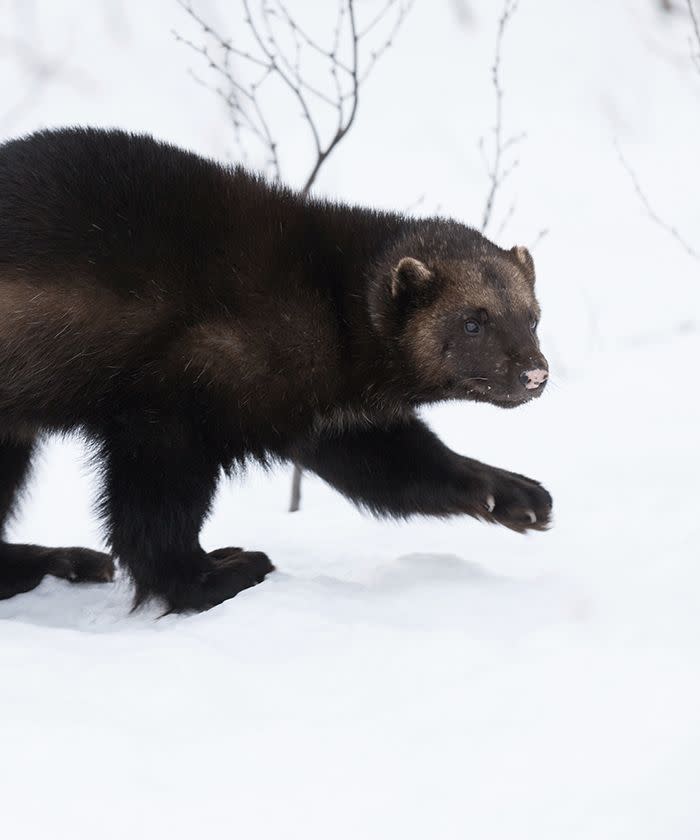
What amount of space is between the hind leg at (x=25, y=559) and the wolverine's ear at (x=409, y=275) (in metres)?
1.12

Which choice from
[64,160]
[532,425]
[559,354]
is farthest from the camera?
[559,354]

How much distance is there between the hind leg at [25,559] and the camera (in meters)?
3.41

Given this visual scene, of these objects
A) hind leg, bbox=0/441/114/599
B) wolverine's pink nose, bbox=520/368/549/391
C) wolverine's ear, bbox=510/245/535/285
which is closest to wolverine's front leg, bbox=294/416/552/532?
wolverine's pink nose, bbox=520/368/549/391

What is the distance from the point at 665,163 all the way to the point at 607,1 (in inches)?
113

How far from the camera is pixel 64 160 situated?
307 centimetres

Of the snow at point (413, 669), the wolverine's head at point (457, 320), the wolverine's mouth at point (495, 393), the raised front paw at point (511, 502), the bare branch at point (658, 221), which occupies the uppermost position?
the bare branch at point (658, 221)

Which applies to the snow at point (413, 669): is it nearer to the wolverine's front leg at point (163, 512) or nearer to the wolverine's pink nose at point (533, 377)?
the wolverine's front leg at point (163, 512)

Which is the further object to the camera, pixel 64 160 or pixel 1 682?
pixel 64 160

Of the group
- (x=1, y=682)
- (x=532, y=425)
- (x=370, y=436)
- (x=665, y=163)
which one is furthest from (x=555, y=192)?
(x=1, y=682)

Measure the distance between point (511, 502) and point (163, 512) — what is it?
95cm

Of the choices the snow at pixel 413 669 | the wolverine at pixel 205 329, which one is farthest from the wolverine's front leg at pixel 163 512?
the snow at pixel 413 669

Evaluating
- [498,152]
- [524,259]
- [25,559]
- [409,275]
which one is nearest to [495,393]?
[409,275]

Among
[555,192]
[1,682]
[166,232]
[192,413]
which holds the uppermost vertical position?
[555,192]

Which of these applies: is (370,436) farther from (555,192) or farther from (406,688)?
(555,192)
